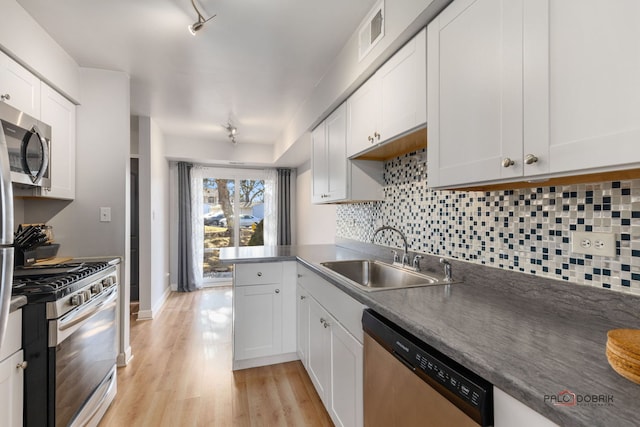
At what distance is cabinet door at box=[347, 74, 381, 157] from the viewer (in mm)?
1800

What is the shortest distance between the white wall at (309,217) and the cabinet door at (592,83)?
2.83m

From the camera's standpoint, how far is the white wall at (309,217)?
386cm

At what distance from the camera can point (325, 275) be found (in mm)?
1702

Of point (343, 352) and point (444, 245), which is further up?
point (444, 245)

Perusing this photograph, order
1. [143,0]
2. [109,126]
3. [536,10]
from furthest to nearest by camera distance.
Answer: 1. [109,126]
2. [143,0]
3. [536,10]

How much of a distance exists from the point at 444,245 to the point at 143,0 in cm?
221

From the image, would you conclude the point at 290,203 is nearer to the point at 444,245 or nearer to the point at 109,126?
the point at 109,126

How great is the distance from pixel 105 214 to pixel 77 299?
1.15 m

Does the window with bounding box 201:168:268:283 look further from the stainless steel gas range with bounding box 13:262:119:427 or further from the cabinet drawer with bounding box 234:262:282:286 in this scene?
the stainless steel gas range with bounding box 13:262:119:427

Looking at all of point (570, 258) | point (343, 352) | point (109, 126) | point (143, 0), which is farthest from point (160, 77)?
point (570, 258)

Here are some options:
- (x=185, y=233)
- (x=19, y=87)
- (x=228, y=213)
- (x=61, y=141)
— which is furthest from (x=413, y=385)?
(x=228, y=213)

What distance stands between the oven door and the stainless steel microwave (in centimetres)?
84

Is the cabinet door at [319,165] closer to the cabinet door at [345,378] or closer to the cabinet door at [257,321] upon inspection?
the cabinet door at [257,321]

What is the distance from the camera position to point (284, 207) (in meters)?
5.46
